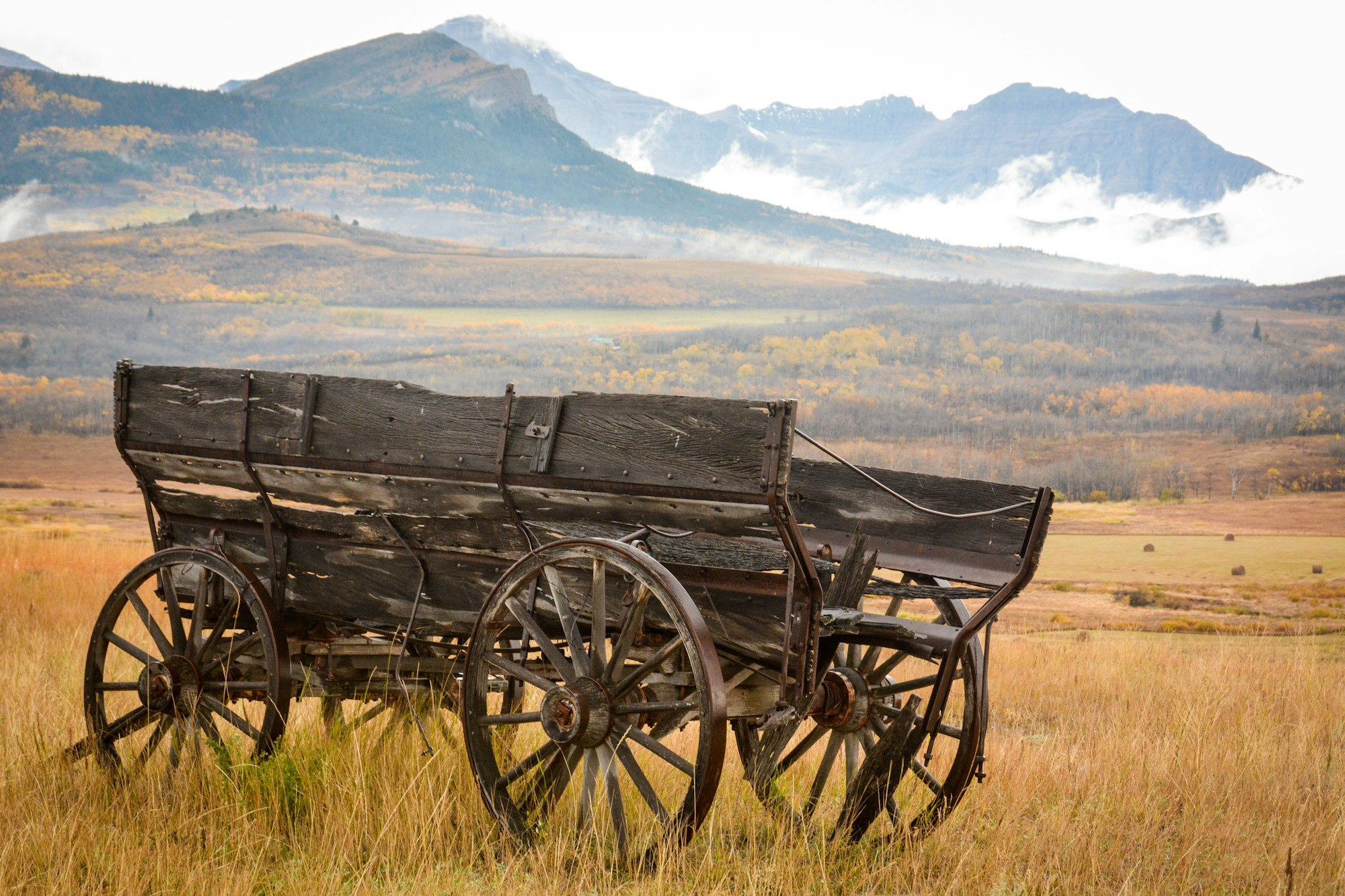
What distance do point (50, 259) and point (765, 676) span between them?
69.9 feet

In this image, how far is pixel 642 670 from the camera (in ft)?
9.14

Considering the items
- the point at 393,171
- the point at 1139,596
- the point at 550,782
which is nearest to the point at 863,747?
the point at 550,782

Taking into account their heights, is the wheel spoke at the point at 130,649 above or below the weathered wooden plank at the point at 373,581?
below

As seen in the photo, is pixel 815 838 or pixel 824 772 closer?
pixel 815 838

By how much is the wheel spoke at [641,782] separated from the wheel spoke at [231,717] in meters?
1.41

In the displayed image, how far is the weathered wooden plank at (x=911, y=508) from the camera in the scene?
362cm

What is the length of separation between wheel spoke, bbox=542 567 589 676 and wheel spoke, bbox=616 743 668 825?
0.24 meters

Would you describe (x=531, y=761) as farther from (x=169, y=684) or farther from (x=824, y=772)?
(x=169, y=684)

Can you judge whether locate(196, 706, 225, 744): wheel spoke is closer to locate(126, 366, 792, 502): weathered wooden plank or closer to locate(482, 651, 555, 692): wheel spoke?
locate(126, 366, 792, 502): weathered wooden plank

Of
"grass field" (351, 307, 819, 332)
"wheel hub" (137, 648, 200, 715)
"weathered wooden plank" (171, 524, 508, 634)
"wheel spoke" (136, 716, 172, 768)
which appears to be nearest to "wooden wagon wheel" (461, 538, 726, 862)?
"weathered wooden plank" (171, 524, 508, 634)

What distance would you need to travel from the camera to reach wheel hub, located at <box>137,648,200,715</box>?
374 centimetres

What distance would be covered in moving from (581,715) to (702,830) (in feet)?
3.06

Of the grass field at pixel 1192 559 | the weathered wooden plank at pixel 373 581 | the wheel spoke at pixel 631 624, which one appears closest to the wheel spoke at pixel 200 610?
the weathered wooden plank at pixel 373 581

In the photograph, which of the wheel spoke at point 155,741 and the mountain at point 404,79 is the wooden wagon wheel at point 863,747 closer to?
the wheel spoke at point 155,741
